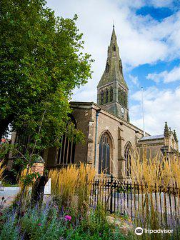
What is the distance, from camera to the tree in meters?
8.62

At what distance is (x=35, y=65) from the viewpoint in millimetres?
9391

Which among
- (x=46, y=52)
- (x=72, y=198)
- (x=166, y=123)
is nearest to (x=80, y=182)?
(x=72, y=198)

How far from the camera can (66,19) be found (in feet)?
40.7

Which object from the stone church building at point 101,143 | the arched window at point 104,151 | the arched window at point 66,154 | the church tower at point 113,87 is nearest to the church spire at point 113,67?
the church tower at point 113,87

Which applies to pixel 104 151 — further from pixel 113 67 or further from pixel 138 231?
pixel 113 67

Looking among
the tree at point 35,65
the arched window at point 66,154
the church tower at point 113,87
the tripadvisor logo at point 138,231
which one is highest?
the church tower at point 113,87

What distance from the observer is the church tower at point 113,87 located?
35.4 metres

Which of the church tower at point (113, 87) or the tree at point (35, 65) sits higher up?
the church tower at point (113, 87)

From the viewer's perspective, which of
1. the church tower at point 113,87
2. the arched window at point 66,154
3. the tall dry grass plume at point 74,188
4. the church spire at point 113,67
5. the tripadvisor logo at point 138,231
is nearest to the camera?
the tripadvisor logo at point 138,231

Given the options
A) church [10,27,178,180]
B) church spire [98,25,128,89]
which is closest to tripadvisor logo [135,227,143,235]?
church [10,27,178,180]

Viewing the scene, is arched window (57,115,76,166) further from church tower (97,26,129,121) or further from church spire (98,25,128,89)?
church spire (98,25,128,89)

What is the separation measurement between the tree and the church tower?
23.0 m

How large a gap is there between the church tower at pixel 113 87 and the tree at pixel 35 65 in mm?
23021

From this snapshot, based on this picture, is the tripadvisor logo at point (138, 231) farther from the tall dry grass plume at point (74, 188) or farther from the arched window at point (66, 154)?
the arched window at point (66, 154)
